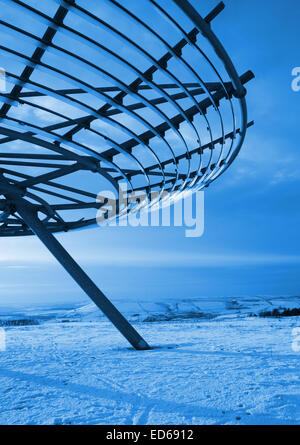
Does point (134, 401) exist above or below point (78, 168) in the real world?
below

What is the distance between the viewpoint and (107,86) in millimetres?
7418

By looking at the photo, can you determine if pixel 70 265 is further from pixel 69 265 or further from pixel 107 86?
pixel 107 86

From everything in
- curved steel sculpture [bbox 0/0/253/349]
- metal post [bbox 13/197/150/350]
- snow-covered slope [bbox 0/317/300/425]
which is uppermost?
curved steel sculpture [bbox 0/0/253/349]

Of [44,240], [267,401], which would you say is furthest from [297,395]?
[44,240]

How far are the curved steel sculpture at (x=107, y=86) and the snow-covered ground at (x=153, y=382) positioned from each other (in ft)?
7.20

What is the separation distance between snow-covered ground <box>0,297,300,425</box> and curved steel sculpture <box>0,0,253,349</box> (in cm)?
220

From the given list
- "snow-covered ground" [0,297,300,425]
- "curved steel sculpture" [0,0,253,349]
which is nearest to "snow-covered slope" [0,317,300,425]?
"snow-covered ground" [0,297,300,425]

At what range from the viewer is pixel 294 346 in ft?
40.4

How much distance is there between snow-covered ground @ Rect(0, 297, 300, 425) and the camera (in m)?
6.20

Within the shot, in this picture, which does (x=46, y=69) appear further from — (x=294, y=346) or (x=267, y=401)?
(x=294, y=346)

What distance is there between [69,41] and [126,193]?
680cm

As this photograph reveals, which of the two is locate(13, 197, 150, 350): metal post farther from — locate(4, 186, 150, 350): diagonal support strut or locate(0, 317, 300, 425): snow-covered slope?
locate(0, 317, 300, 425): snow-covered slope

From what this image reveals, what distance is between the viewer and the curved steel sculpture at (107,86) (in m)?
4.73

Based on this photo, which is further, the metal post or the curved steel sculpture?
the metal post
